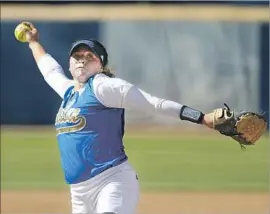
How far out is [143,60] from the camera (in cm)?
2036

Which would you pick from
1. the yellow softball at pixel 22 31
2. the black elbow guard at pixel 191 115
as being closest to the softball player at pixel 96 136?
the black elbow guard at pixel 191 115

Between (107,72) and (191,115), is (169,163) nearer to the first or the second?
(107,72)

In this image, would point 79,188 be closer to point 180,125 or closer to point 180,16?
point 180,125

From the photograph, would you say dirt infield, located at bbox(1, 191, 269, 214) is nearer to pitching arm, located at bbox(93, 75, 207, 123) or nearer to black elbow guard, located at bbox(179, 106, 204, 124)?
pitching arm, located at bbox(93, 75, 207, 123)

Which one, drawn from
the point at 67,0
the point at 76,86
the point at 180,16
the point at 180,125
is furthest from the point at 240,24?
the point at 76,86

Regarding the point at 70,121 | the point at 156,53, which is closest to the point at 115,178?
the point at 70,121

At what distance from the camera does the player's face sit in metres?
4.13

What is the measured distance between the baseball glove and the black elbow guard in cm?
7

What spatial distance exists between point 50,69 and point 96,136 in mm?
A: 786

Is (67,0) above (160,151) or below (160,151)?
above

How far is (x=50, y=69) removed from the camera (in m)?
4.65

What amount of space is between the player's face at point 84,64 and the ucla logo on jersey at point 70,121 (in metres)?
0.18

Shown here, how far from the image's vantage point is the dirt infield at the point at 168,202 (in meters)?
7.42

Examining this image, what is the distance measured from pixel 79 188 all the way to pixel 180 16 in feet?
56.2
